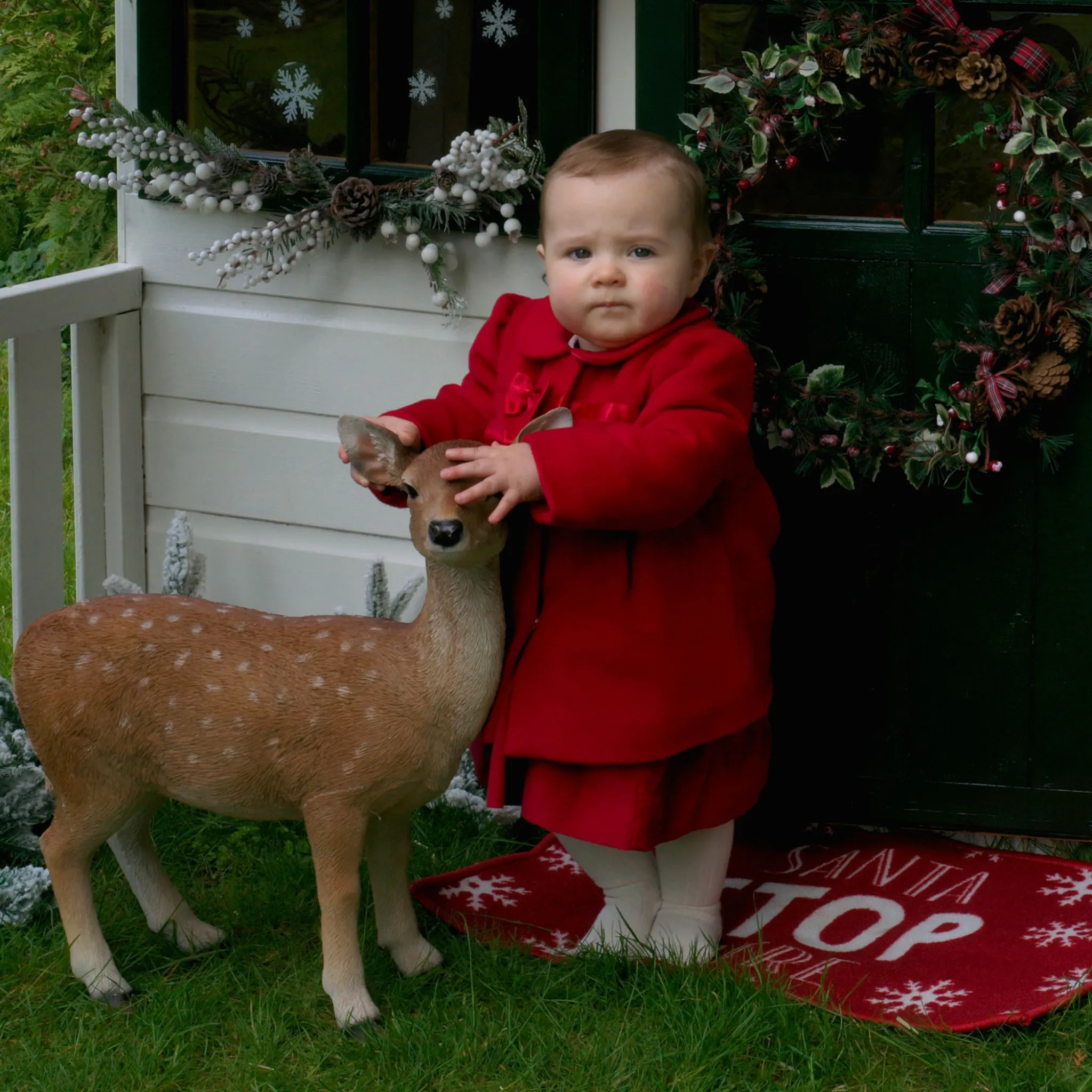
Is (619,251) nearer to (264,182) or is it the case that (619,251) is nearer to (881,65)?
(881,65)

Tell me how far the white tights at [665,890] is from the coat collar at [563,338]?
972mm

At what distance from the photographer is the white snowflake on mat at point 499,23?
11.5ft

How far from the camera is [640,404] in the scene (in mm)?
2840

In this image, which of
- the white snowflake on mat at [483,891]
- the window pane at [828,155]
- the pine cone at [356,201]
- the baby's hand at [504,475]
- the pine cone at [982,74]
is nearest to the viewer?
the baby's hand at [504,475]

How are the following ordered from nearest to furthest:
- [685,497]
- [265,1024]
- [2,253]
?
[685,497]
[265,1024]
[2,253]

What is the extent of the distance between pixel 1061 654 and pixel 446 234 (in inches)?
68.1

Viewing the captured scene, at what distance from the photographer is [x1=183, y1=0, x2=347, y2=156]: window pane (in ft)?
12.3

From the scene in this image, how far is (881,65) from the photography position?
3164 mm

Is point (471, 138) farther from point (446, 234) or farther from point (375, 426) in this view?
point (375, 426)

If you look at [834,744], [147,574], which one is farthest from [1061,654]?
[147,574]

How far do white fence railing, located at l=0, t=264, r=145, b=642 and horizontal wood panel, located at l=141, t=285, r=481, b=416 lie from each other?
3.7 inches

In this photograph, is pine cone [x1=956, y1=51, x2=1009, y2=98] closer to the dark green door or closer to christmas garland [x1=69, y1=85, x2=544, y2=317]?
the dark green door

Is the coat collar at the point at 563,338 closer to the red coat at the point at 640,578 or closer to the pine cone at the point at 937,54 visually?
the red coat at the point at 640,578

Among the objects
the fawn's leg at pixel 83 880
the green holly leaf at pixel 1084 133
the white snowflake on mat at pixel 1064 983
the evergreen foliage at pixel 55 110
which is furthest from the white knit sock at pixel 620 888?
the evergreen foliage at pixel 55 110
